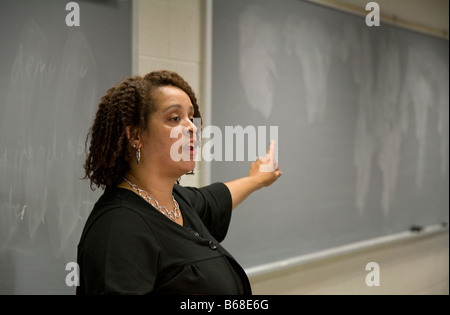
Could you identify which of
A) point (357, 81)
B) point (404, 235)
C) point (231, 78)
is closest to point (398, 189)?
point (404, 235)

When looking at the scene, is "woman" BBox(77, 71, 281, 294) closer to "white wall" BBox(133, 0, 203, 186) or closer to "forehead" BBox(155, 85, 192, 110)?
"forehead" BBox(155, 85, 192, 110)

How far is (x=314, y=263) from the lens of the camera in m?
2.22

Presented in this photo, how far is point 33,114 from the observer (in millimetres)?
1359

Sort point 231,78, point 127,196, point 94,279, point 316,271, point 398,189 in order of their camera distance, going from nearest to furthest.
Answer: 1. point 94,279
2. point 127,196
3. point 231,78
4. point 316,271
5. point 398,189

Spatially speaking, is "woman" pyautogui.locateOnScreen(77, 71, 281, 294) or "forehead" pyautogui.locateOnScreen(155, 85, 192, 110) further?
"forehead" pyautogui.locateOnScreen(155, 85, 192, 110)

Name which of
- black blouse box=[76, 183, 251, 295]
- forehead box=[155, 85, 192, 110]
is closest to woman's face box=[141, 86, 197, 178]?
forehead box=[155, 85, 192, 110]

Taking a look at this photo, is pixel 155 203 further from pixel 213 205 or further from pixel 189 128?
pixel 213 205

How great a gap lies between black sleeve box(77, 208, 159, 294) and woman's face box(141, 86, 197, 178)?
0.19 metres

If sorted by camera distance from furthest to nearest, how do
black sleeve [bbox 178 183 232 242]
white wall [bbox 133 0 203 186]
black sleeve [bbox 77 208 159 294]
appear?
white wall [bbox 133 0 203 186], black sleeve [bbox 178 183 232 242], black sleeve [bbox 77 208 159 294]

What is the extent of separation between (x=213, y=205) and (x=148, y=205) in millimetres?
397

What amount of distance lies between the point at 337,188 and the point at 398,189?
0.59 metres

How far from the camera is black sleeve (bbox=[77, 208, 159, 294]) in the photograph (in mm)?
869

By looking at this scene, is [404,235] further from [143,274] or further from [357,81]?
[143,274]

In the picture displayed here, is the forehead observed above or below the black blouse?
above
